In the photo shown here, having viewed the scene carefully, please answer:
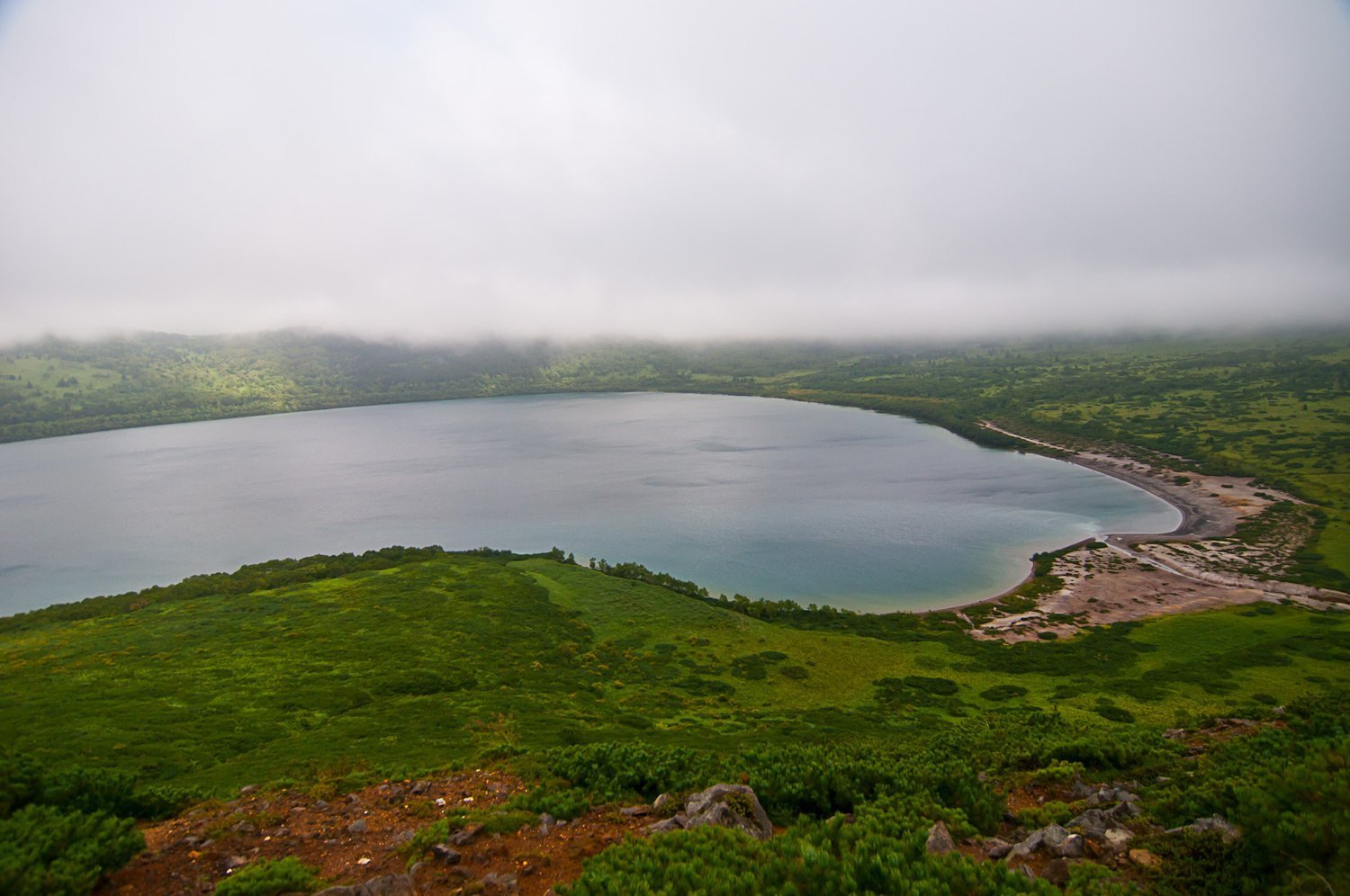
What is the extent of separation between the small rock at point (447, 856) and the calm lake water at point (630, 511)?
54.8m

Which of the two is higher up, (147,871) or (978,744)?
(147,871)

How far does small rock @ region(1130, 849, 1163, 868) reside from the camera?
Result: 11447mm

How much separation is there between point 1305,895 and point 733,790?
952cm

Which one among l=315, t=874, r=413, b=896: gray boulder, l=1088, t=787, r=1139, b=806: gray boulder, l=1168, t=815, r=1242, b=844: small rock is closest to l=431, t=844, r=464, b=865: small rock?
l=315, t=874, r=413, b=896: gray boulder

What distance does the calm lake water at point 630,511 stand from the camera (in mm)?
75188

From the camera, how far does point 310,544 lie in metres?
89.3

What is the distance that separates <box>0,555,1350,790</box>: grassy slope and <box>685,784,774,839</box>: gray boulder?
1042 cm

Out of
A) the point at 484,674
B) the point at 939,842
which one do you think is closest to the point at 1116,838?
the point at 939,842

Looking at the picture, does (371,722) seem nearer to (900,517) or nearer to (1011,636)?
(1011,636)

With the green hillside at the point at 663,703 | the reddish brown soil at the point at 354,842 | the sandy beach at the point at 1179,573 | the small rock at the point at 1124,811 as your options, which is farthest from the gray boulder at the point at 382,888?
the sandy beach at the point at 1179,573

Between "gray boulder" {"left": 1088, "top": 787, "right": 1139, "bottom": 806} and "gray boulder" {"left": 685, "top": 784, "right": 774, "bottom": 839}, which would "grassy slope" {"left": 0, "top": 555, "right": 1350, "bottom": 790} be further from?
"gray boulder" {"left": 1088, "top": 787, "right": 1139, "bottom": 806}

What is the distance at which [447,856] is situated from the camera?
12461 millimetres

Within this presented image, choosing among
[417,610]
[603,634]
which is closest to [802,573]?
[603,634]

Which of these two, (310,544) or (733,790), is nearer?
(733,790)
